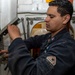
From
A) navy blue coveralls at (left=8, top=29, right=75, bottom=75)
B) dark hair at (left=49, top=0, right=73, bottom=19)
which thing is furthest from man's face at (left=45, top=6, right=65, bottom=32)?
navy blue coveralls at (left=8, top=29, right=75, bottom=75)

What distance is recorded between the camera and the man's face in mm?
1164

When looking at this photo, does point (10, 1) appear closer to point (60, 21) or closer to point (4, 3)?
point (4, 3)

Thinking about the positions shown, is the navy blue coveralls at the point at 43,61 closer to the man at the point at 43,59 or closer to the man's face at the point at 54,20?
the man at the point at 43,59

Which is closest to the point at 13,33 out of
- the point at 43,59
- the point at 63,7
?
the point at 43,59

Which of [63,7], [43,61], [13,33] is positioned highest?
[63,7]

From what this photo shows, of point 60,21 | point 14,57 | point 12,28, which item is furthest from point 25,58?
point 60,21

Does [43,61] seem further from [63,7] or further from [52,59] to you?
[63,7]

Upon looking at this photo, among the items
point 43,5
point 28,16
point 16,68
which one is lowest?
point 16,68

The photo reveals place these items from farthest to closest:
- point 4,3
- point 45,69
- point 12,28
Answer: point 4,3
point 12,28
point 45,69

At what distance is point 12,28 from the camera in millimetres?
1093

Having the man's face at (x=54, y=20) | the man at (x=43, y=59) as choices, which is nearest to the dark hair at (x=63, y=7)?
the man's face at (x=54, y=20)

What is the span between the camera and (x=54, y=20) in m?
1.16

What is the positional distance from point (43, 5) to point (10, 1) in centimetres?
36

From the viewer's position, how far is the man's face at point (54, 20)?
1.16 metres
